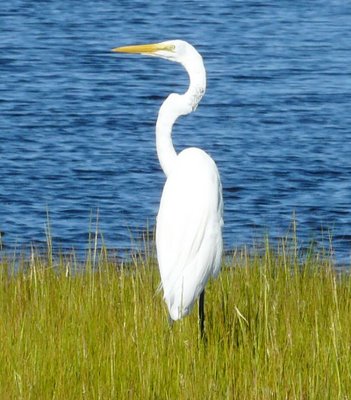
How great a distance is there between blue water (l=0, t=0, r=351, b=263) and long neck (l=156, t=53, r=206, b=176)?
27.0 inches

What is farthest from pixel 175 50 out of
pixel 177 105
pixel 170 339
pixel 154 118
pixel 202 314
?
pixel 154 118

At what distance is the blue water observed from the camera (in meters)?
9.98

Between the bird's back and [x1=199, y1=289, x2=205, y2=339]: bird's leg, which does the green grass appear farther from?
the bird's back

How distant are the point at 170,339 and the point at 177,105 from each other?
126 cm

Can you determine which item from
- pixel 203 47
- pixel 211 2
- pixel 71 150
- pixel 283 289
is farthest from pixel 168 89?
pixel 283 289

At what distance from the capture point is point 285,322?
501 centimetres

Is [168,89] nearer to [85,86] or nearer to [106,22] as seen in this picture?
[85,86]

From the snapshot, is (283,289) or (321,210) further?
(321,210)

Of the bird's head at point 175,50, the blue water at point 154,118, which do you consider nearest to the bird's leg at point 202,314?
the blue water at point 154,118

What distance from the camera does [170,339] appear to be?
468 cm

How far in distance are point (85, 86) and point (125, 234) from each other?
240 inches

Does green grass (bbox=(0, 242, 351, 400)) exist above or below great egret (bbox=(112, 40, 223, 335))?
below

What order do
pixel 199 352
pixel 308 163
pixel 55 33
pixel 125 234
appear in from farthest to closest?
1. pixel 55 33
2. pixel 308 163
3. pixel 125 234
4. pixel 199 352

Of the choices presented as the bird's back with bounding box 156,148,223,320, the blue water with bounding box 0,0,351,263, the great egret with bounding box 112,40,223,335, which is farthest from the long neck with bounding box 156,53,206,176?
the blue water with bounding box 0,0,351,263
